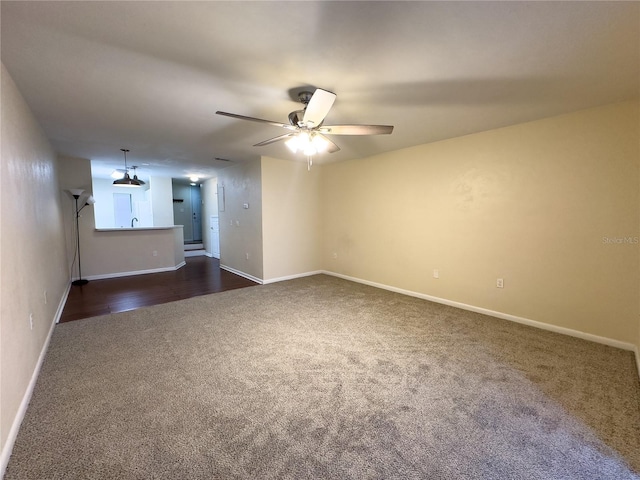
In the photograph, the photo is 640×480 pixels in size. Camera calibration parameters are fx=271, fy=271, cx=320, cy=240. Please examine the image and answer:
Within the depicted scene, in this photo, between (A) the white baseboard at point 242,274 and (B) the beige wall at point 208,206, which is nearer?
(A) the white baseboard at point 242,274

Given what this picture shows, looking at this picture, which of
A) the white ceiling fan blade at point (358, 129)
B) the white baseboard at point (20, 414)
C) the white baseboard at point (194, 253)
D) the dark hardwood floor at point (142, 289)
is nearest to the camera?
the white baseboard at point (20, 414)

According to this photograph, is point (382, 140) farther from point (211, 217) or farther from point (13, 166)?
point (211, 217)

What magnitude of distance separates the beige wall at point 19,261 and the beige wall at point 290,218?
2.82 m

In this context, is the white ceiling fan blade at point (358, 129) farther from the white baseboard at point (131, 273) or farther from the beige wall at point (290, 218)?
the white baseboard at point (131, 273)

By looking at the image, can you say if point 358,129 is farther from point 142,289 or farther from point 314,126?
point 142,289

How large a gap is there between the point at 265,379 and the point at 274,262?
9.94ft

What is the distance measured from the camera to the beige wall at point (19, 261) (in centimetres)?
159

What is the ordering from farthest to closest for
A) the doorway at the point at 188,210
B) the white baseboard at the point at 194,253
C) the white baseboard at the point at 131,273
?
1. the doorway at the point at 188,210
2. the white baseboard at the point at 194,253
3. the white baseboard at the point at 131,273

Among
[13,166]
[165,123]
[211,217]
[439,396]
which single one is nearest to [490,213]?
[439,396]

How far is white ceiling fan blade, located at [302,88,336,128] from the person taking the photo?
6.24 ft

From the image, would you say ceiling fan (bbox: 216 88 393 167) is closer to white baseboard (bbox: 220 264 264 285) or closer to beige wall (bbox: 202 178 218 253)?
white baseboard (bbox: 220 264 264 285)

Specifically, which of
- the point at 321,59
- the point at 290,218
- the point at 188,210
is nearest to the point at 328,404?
the point at 321,59

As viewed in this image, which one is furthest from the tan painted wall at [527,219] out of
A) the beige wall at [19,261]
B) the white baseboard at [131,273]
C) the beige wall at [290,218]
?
the white baseboard at [131,273]

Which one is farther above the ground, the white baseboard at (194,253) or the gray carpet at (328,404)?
the white baseboard at (194,253)
